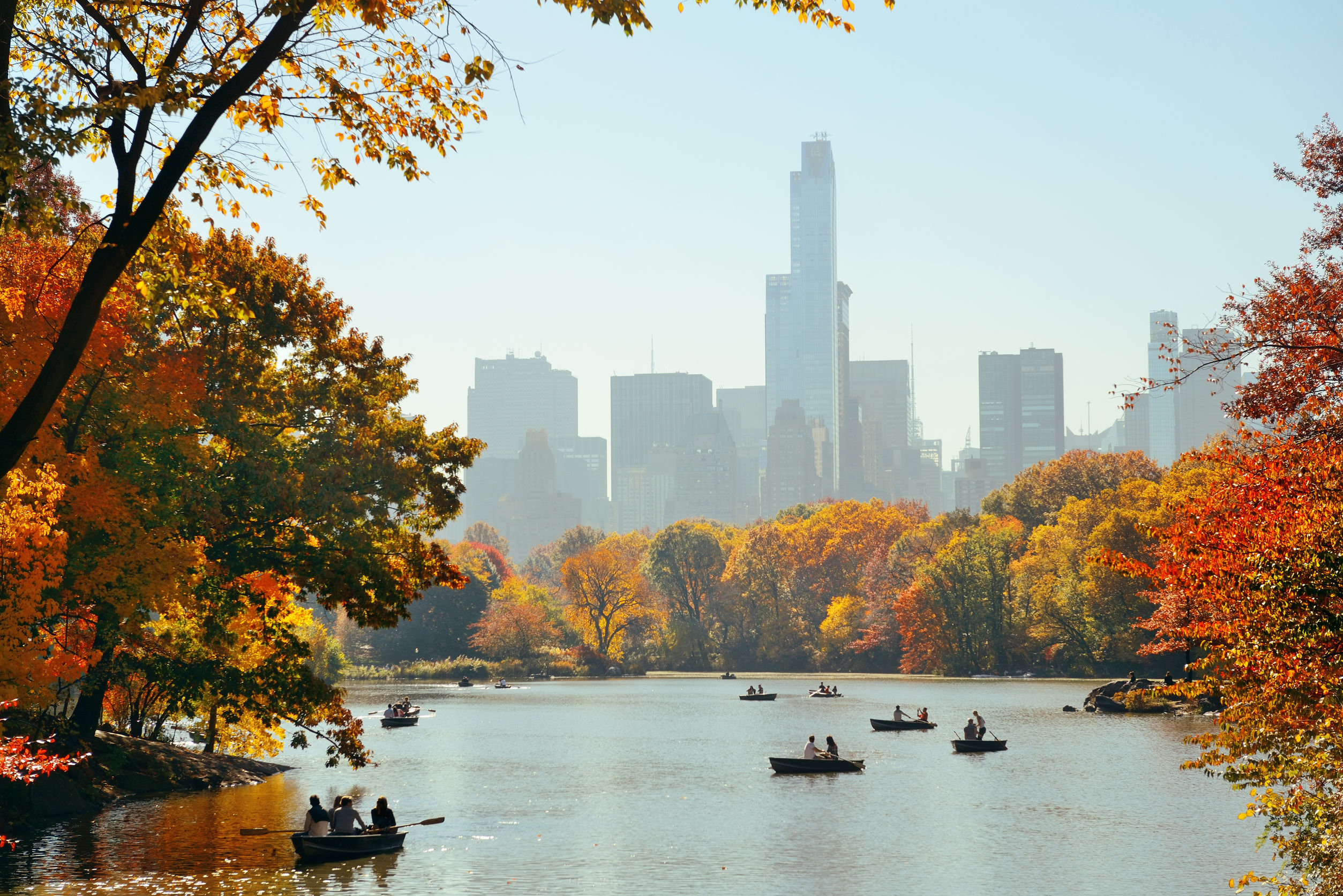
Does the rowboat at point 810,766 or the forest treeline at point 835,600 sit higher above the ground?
the forest treeline at point 835,600

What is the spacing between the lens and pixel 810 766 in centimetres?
4441

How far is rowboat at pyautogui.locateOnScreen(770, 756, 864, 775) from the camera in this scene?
44344 millimetres

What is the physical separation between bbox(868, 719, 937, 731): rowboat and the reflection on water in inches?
29.9

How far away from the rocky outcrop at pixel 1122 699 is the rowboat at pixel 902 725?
12651mm

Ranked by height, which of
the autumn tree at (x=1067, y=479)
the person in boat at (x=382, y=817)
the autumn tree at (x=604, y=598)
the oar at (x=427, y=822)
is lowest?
the oar at (x=427, y=822)

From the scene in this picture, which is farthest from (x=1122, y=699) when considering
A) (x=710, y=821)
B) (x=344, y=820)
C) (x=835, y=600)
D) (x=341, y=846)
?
(x=835, y=600)

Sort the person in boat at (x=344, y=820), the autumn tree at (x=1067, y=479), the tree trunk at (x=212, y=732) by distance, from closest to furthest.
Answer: the person in boat at (x=344, y=820) → the tree trunk at (x=212, y=732) → the autumn tree at (x=1067, y=479)

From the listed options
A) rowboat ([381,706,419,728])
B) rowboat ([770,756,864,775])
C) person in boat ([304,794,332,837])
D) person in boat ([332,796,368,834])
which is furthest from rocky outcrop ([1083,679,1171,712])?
person in boat ([304,794,332,837])

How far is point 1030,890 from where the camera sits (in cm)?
2539

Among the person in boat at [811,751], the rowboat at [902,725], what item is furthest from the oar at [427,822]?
the rowboat at [902,725]

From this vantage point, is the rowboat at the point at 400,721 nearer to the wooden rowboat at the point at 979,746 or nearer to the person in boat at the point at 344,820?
the wooden rowboat at the point at 979,746

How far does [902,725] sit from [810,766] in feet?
54.9

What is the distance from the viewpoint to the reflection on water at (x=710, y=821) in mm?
26438

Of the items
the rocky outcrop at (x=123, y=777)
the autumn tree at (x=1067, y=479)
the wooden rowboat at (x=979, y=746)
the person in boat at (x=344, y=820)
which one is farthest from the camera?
the autumn tree at (x=1067, y=479)
